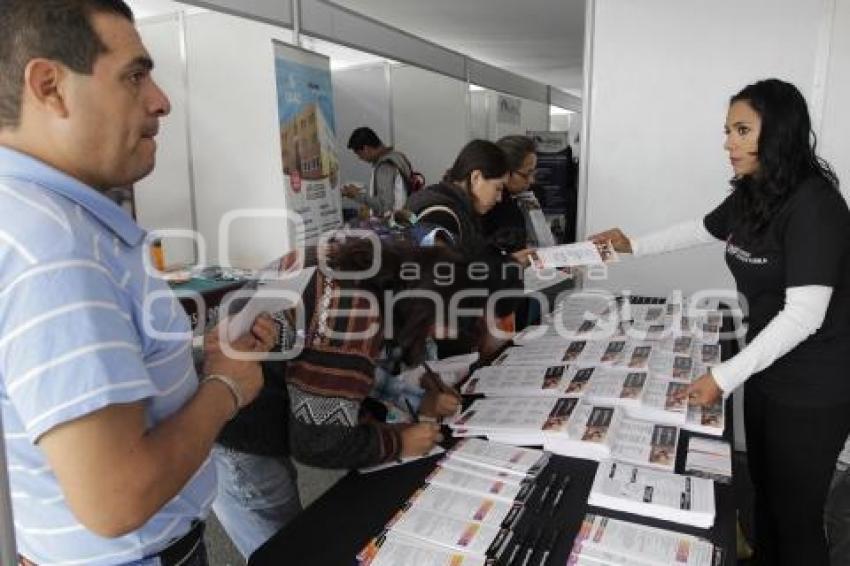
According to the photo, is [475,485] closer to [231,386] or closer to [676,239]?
[231,386]

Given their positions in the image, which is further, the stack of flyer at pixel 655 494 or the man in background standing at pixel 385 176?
the man in background standing at pixel 385 176

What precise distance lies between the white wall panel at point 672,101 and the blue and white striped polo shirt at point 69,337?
245 cm

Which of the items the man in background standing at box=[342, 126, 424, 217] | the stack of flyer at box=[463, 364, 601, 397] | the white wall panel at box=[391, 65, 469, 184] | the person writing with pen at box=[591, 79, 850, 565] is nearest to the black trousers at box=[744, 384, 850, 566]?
the person writing with pen at box=[591, 79, 850, 565]

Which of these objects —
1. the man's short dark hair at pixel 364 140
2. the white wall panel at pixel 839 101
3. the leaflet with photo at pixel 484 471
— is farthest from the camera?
the man's short dark hair at pixel 364 140

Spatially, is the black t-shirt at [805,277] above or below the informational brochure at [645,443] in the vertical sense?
above

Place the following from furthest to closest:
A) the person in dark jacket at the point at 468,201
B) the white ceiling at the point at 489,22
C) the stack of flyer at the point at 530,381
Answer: the white ceiling at the point at 489,22 < the person in dark jacket at the point at 468,201 < the stack of flyer at the point at 530,381

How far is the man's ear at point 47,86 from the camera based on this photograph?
619 mm

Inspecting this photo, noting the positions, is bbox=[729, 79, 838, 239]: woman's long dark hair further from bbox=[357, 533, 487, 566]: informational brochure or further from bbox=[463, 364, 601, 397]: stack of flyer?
bbox=[357, 533, 487, 566]: informational brochure

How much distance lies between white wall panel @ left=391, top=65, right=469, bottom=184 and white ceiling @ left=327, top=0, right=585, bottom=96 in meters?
0.55

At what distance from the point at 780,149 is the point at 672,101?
140 centimetres

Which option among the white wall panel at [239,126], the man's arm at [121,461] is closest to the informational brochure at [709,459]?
the man's arm at [121,461]

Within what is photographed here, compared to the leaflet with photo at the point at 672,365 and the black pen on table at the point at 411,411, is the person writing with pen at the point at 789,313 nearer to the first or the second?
the leaflet with photo at the point at 672,365

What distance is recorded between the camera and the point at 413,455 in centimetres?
117

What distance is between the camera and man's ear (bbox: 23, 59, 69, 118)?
0.62 metres
